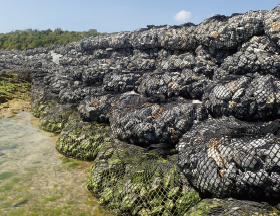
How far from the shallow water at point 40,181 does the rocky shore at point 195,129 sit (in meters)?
0.29

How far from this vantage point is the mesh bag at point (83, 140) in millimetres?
5344

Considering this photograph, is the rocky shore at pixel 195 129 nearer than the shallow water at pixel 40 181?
Yes

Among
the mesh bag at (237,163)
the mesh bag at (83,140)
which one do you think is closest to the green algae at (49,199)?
the mesh bag at (83,140)

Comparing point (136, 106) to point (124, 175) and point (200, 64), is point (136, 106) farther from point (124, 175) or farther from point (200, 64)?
point (200, 64)

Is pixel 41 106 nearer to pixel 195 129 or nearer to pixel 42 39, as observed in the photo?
pixel 195 129

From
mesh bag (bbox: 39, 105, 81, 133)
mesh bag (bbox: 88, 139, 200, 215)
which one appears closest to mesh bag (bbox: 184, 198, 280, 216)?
mesh bag (bbox: 88, 139, 200, 215)

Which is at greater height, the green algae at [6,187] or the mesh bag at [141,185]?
the mesh bag at [141,185]

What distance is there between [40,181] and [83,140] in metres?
1.59

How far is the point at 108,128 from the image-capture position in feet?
19.4

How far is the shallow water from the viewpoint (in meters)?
3.40

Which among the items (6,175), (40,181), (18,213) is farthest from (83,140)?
(18,213)

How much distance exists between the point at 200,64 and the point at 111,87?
122 inches

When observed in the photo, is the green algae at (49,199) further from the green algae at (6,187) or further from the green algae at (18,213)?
the green algae at (6,187)

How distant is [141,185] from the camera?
134 inches
